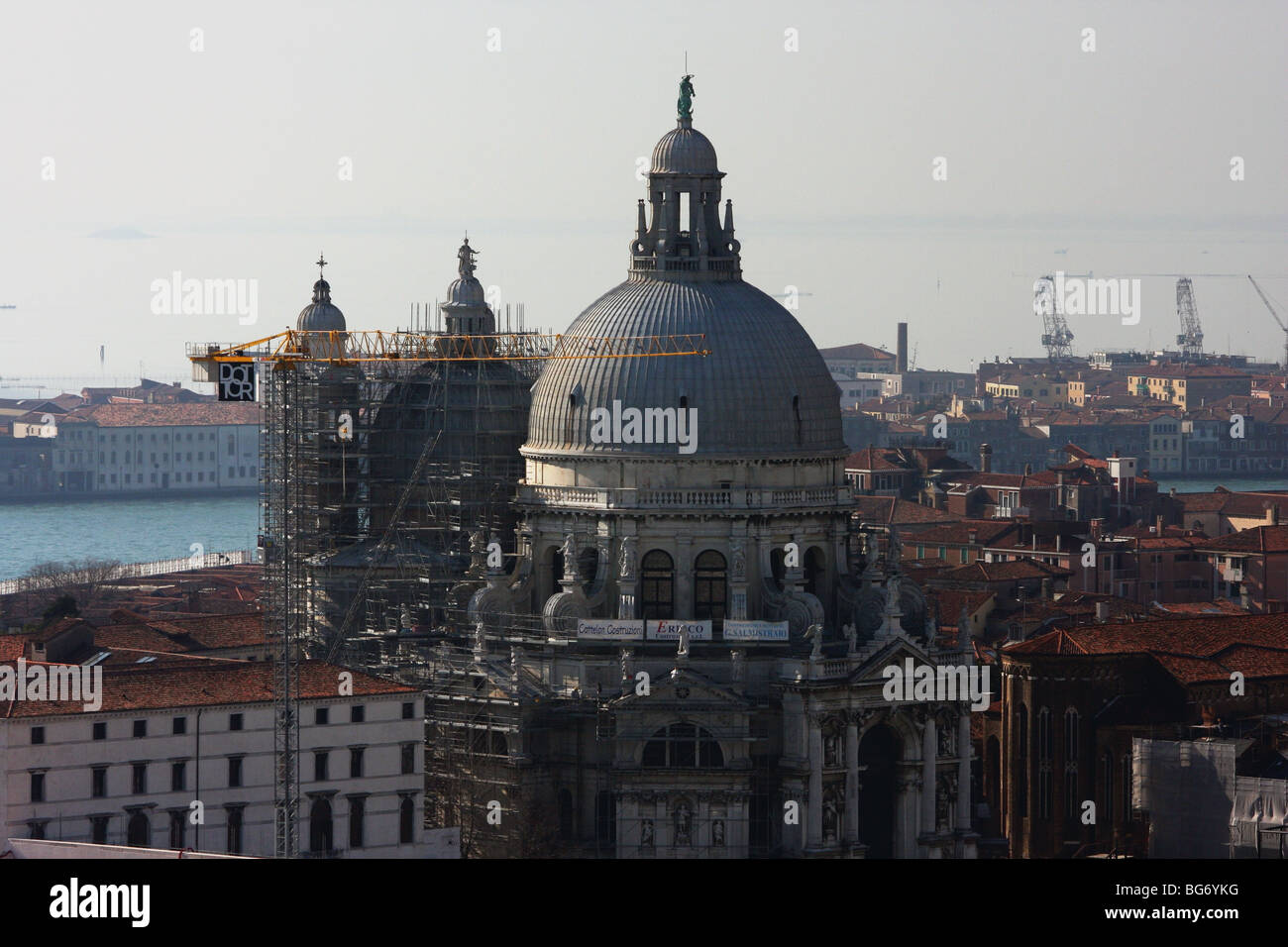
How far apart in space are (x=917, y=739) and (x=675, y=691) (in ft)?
17.0

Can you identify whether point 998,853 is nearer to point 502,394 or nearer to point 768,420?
point 768,420

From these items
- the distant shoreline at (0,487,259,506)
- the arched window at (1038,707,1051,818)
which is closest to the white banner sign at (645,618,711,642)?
the arched window at (1038,707,1051,818)

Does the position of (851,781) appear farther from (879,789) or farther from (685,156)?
(685,156)

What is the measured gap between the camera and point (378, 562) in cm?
5938

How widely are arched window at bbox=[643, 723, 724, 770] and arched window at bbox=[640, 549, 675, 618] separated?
313 cm

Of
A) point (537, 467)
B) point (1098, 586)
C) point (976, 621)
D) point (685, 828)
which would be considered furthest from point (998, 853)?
point (1098, 586)

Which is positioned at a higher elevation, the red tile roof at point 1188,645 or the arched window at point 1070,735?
the red tile roof at point 1188,645

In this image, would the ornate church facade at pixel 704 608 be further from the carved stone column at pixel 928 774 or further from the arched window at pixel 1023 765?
the arched window at pixel 1023 765

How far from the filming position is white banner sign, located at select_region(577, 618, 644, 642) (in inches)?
2192

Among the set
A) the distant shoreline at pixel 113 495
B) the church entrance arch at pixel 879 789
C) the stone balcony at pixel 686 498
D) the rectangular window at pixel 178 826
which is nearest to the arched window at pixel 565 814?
the stone balcony at pixel 686 498

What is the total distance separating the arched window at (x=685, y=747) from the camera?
54.2m

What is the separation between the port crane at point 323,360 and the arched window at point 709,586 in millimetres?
3735

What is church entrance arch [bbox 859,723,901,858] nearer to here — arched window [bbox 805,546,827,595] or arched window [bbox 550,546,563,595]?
arched window [bbox 805,546,827,595]

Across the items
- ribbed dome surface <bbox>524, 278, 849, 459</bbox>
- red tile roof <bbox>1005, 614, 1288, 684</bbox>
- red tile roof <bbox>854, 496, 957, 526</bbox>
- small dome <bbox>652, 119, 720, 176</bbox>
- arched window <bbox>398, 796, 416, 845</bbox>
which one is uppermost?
small dome <bbox>652, 119, 720, 176</bbox>
